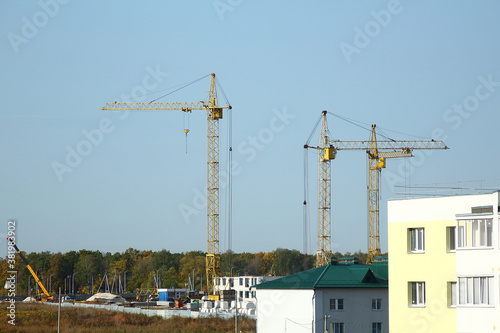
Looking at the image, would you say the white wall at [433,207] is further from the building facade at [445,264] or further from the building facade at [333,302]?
the building facade at [333,302]

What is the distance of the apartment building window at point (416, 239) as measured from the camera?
3503 centimetres

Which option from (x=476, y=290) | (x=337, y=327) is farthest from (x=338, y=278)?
(x=476, y=290)

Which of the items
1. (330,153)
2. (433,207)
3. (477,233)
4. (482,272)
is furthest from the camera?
(330,153)

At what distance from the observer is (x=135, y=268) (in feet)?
576

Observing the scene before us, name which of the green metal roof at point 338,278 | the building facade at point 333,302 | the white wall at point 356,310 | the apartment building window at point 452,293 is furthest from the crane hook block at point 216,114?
the apartment building window at point 452,293

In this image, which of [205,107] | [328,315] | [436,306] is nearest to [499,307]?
[436,306]

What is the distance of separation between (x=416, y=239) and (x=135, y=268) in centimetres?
14655

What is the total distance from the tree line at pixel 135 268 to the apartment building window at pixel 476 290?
128 m

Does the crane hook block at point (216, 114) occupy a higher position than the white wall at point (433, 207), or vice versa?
the crane hook block at point (216, 114)

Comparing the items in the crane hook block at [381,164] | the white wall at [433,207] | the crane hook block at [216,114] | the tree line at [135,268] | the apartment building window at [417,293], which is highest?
the crane hook block at [216,114]

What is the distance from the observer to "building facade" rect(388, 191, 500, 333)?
101ft

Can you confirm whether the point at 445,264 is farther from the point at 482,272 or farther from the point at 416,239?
the point at 482,272

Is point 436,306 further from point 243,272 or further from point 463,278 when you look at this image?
point 243,272

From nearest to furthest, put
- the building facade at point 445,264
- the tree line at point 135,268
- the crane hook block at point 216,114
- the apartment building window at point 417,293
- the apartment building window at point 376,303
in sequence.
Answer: the building facade at point 445,264, the apartment building window at point 417,293, the apartment building window at point 376,303, the crane hook block at point 216,114, the tree line at point 135,268
